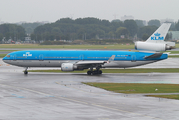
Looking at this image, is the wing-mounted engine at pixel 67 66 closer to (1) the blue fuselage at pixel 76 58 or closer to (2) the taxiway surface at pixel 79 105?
(1) the blue fuselage at pixel 76 58

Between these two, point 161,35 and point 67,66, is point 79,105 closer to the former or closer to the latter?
point 67,66

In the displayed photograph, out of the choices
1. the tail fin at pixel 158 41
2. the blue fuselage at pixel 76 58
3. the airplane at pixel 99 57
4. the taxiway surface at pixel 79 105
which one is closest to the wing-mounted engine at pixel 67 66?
the airplane at pixel 99 57

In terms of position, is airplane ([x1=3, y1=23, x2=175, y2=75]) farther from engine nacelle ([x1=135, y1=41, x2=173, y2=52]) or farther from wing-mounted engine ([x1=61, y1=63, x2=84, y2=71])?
wing-mounted engine ([x1=61, y1=63, x2=84, y2=71])

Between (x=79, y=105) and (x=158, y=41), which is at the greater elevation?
(x=158, y=41)

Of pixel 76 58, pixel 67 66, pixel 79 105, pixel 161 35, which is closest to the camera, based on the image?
pixel 79 105

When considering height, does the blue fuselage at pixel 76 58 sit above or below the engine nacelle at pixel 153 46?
below

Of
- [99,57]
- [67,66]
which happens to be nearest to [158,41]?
[99,57]

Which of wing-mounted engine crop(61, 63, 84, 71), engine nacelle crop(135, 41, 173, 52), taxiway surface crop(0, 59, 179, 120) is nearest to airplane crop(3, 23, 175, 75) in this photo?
engine nacelle crop(135, 41, 173, 52)

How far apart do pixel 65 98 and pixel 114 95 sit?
502 cm

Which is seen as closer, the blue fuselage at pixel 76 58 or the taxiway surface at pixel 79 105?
the taxiway surface at pixel 79 105

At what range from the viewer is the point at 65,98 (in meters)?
27.2

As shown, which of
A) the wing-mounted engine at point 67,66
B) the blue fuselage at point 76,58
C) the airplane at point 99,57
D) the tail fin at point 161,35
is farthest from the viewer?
the blue fuselage at point 76,58

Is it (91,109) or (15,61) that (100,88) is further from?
(15,61)

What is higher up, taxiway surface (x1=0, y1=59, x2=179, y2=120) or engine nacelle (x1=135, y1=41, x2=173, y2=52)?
engine nacelle (x1=135, y1=41, x2=173, y2=52)
